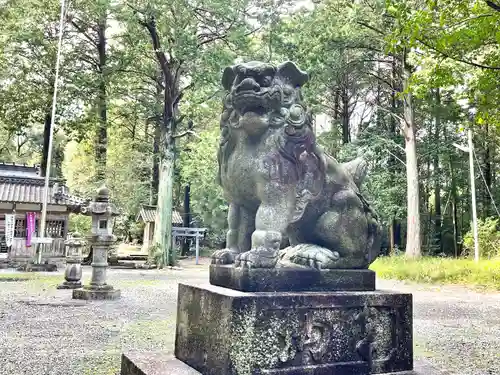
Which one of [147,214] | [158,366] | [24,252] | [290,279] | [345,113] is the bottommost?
[24,252]

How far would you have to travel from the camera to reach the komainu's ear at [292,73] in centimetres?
273

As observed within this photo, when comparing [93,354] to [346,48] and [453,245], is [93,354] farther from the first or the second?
[453,245]

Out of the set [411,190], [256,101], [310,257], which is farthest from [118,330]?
[411,190]

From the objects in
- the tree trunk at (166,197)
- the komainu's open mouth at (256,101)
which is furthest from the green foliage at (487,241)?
the komainu's open mouth at (256,101)

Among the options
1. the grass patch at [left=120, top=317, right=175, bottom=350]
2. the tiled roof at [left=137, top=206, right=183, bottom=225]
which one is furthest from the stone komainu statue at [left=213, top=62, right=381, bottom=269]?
the tiled roof at [left=137, top=206, right=183, bottom=225]

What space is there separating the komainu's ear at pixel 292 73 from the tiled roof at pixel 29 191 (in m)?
16.2

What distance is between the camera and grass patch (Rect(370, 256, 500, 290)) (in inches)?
460

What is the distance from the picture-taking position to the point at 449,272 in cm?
1257

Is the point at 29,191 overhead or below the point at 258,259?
overhead

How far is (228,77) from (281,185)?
2.59ft

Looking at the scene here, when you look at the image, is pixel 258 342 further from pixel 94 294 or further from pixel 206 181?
pixel 206 181

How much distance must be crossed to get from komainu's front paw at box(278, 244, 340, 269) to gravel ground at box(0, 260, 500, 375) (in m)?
1.20

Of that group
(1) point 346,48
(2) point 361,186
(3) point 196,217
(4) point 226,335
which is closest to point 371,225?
(2) point 361,186

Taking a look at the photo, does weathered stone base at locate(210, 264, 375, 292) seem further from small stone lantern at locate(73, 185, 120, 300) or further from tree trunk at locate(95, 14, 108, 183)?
tree trunk at locate(95, 14, 108, 183)
